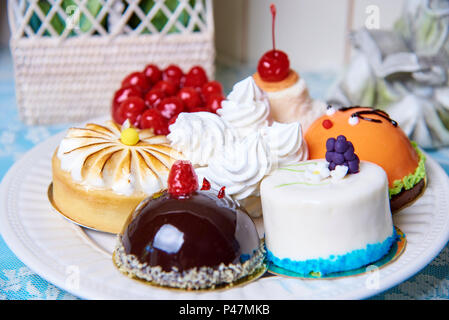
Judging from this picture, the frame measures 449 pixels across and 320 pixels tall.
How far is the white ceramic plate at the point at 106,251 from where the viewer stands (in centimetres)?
137

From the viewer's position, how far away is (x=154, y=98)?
214cm

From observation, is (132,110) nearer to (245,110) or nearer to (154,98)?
(154,98)

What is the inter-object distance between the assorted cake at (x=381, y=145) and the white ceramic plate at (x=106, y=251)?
0.06m

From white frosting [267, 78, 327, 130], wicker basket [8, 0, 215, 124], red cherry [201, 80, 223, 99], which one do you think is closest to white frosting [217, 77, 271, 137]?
white frosting [267, 78, 327, 130]

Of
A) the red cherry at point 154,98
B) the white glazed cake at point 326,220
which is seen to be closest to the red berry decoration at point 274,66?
the red cherry at point 154,98

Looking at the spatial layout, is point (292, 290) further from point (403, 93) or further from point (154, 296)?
point (403, 93)

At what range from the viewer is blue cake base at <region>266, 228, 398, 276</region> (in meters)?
1.45

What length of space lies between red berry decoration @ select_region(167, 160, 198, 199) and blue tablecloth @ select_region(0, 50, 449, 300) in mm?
384

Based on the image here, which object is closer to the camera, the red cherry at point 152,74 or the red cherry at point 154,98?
the red cherry at point 154,98

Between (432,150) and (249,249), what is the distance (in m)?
1.31

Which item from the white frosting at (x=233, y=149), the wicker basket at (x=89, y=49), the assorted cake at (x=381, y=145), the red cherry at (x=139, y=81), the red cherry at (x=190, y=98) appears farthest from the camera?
the wicker basket at (x=89, y=49)

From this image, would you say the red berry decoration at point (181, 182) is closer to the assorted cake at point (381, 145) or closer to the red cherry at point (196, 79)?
the assorted cake at point (381, 145)

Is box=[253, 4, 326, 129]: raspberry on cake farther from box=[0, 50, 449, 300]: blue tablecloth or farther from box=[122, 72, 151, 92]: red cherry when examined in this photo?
box=[0, 50, 449, 300]: blue tablecloth
